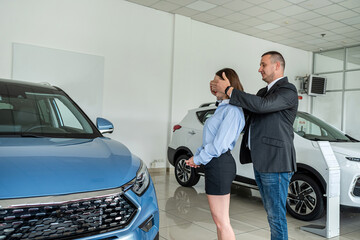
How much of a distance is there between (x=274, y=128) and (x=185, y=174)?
10.6ft

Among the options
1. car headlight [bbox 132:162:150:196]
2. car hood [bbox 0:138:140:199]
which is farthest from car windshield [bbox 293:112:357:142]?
car hood [bbox 0:138:140:199]

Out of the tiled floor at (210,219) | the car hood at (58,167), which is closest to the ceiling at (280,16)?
the tiled floor at (210,219)

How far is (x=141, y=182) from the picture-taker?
1630 millimetres

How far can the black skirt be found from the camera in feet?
5.93

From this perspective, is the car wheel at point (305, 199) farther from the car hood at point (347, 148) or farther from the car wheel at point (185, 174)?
the car wheel at point (185, 174)

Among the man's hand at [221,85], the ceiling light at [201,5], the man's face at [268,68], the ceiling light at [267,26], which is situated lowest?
the man's hand at [221,85]

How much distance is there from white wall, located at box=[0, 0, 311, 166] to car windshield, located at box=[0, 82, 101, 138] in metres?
3.30

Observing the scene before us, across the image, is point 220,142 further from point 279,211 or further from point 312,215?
point 312,215

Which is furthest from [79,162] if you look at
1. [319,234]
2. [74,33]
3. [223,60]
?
[223,60]

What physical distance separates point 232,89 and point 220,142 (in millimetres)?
332

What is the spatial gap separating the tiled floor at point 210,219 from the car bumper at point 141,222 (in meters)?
1.40

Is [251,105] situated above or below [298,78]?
below

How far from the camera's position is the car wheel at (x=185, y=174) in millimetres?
4953

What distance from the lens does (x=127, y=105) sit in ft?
20.8
